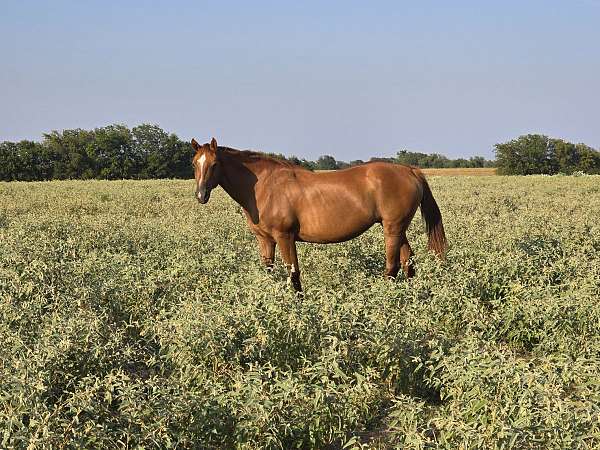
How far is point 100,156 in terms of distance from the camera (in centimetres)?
6331

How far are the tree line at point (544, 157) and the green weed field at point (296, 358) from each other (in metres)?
72.6

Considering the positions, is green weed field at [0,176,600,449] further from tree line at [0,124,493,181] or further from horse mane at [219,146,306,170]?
tree line at [0,124,493,181]

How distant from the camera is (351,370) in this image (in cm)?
446

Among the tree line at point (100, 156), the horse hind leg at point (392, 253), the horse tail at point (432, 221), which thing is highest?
the tree line at point (100, 156)

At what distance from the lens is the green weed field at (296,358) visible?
3.46 m

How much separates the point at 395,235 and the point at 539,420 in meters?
4.46

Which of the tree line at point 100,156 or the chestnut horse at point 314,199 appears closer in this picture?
the chestnut horse at point 314,199

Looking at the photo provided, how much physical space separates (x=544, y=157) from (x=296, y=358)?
275 feet

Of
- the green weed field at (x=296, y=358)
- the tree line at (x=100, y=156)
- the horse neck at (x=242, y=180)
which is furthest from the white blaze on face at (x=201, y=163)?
the tree line at (x=100, y=156)

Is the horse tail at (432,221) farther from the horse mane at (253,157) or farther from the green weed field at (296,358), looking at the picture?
the horse mane at (253,157)

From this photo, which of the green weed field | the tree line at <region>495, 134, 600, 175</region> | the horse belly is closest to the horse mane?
the horse belly

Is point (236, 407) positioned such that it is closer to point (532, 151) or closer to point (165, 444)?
point (165, 444)

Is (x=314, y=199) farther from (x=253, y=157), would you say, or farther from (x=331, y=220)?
(x=253, y=157)

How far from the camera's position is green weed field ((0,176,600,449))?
346cm
